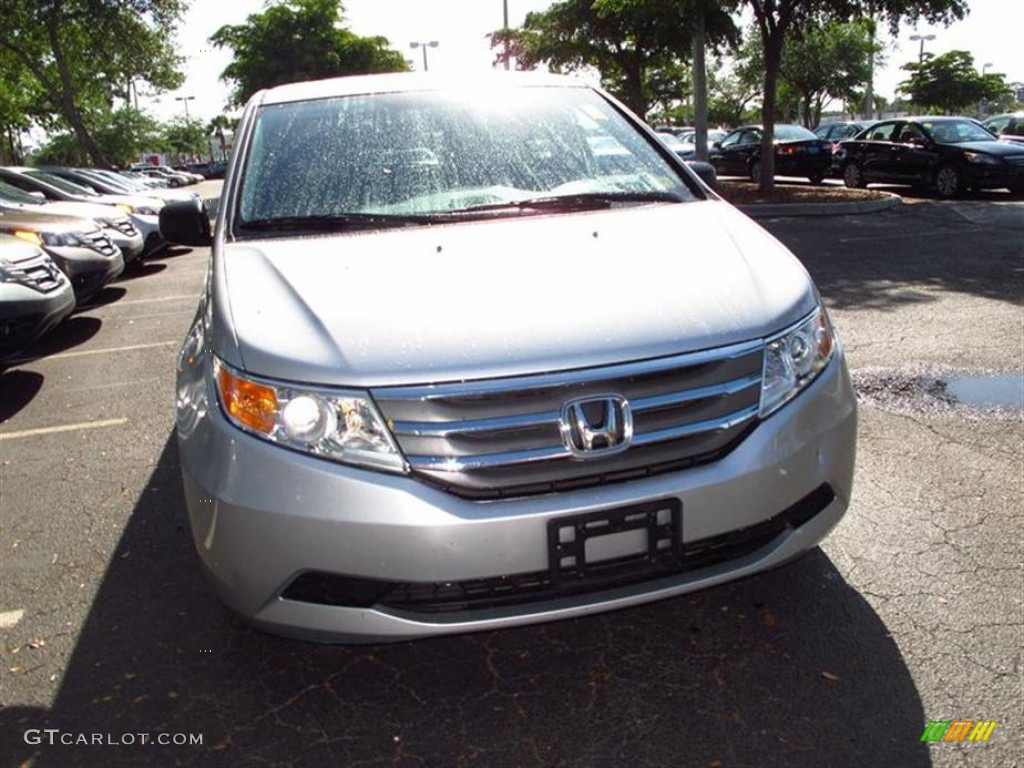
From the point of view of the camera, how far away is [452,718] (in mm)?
2469

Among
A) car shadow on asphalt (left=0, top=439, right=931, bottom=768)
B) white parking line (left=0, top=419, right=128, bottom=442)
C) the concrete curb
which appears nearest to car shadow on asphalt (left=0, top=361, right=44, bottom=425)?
white parking line (left=0, top=419, right=128, bottom=442)

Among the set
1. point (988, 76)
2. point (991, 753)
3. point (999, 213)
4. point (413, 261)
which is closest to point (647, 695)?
point (991, 753)

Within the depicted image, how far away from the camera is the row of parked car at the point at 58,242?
644 cm

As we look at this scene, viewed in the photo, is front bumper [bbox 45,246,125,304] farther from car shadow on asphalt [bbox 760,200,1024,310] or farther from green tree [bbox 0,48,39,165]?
green tree [bbox 0,48,39,165]

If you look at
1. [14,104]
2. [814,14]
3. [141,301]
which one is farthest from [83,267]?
[14,104]

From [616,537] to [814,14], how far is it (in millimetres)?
16312

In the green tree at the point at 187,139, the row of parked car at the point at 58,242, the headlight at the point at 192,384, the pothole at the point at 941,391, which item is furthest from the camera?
the green tree at the point at 187,139

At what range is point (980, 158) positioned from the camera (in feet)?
50.0

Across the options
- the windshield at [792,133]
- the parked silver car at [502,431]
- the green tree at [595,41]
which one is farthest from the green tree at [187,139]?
the parked silver car at [502,431]

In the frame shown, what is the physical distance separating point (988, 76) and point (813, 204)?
135 feet

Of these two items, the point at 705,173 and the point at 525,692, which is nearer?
the point at 525,692

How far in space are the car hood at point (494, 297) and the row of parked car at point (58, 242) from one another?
2.17m

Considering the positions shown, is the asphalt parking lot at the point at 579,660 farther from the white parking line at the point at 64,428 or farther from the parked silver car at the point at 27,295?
the parked silver car at the point at 27,295

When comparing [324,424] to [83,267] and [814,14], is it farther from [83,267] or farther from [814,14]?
[814,14]
